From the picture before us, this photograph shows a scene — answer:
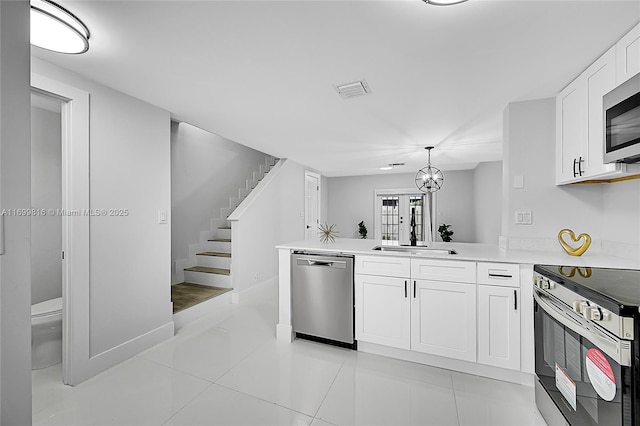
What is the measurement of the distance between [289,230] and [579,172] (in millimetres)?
4182

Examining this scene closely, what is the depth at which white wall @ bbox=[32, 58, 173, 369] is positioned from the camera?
2.21m

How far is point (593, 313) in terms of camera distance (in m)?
1.12

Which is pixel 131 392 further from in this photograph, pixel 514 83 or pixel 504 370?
pixel 514 83

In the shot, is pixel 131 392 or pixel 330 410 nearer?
pixel 330 410

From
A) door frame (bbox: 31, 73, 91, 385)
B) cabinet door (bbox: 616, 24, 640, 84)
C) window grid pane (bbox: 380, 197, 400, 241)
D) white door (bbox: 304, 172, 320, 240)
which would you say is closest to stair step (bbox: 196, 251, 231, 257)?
white door (bbox: 304, 172, 320, 240)

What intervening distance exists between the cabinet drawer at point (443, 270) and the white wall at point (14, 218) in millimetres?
2206

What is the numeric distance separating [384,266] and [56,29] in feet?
8.33

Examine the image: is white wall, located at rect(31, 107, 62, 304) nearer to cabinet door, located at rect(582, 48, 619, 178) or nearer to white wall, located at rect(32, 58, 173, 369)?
white wall, located at rect(32, 58, 173, 369)

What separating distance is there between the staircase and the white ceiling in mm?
2112

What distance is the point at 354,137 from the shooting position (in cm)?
378

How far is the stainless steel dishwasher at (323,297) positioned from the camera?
8.43ft

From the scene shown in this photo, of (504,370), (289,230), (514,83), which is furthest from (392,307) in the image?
(289,230)

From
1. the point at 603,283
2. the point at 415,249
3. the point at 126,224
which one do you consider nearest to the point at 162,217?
the point at 126,224

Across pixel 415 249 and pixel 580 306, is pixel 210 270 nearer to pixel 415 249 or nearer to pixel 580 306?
pixel 415 249
